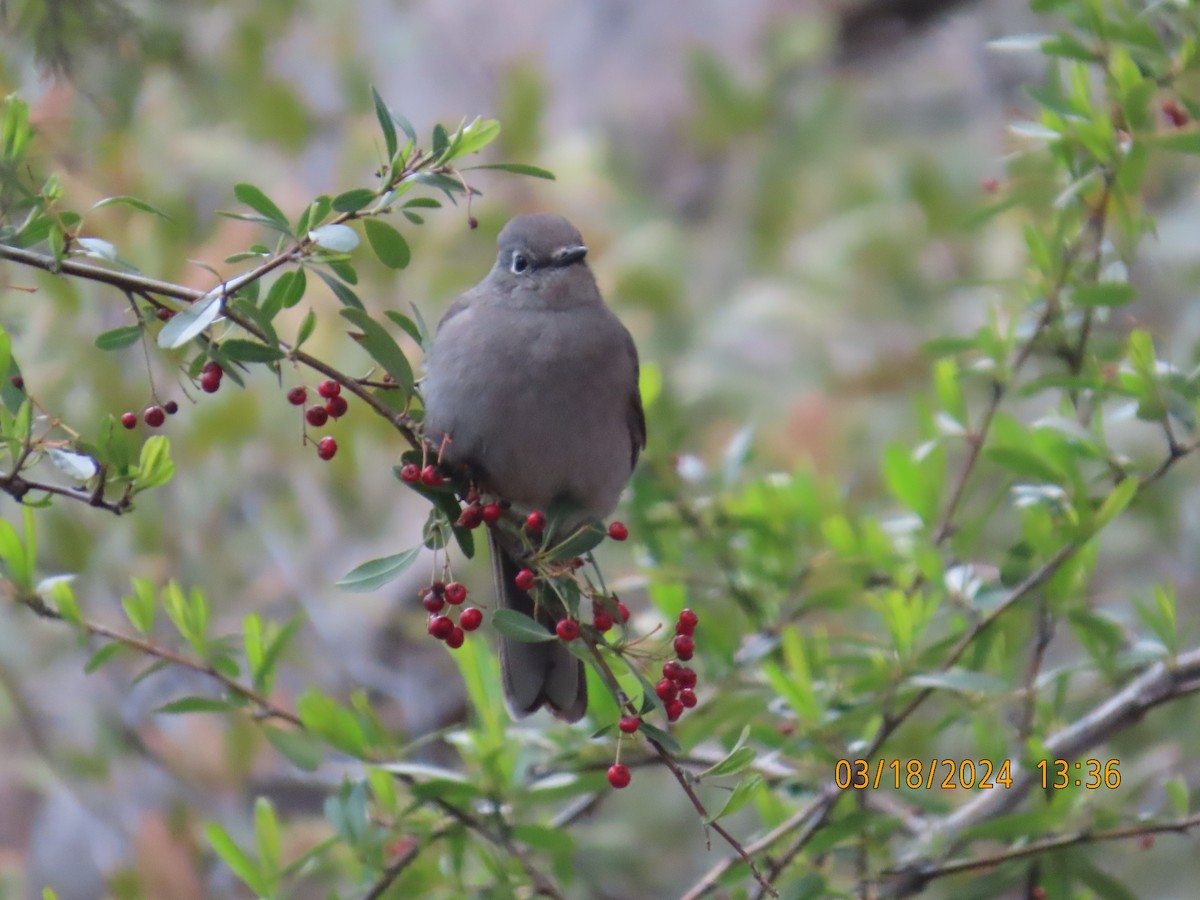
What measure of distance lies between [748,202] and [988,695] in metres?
4.71

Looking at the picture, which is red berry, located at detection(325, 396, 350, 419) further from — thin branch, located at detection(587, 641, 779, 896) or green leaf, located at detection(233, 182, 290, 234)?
thin branch, located at detection(587, 641, 779, 896)

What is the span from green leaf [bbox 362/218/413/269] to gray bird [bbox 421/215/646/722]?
761 millimetres

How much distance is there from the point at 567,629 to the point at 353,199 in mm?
786

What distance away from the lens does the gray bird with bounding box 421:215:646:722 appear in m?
3.01

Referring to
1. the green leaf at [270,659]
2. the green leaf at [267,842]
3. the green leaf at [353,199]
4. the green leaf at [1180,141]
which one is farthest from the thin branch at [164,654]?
the green leaf at [1180,141]

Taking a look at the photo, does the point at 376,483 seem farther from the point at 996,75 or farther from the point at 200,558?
the point at 996,75

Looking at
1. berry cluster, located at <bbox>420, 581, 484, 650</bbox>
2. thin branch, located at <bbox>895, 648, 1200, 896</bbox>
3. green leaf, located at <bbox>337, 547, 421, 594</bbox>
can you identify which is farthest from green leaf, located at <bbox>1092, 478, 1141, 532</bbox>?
green leaf, located at <bbox>337, 547, 421, 594</bbox>

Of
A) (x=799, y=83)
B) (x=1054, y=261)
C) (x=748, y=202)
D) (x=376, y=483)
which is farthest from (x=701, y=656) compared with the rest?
(x=799, y=83)

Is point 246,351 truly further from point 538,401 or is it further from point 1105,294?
point 1105,294

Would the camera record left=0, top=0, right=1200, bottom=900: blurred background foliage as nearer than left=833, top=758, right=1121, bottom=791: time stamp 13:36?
No

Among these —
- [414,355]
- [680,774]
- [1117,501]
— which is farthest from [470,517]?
[414,355]

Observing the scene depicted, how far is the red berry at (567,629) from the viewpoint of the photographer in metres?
2.18

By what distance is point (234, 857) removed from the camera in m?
2.70

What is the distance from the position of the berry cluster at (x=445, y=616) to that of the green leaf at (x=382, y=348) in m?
0.39
